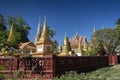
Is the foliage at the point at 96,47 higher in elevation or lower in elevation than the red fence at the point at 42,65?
higher

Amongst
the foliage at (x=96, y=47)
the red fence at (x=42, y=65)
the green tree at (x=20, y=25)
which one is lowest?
the red fence at (x=42, y=65)

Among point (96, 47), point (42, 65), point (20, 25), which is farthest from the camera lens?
point (20, 25)

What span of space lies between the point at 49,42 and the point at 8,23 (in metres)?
32.0

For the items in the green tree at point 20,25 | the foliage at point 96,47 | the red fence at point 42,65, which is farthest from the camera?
the green tree at point 20,25

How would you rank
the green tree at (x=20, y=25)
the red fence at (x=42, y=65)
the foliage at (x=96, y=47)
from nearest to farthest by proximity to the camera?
1. the red fence at (x=42, y=65)
2. the foliage at (x=96, y=47)
3. the green tree at (x=20, y=25)

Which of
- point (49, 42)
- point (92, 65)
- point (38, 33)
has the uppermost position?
point (38, 33)

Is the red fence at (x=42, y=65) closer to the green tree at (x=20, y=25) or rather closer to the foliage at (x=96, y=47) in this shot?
the foliage at (x=96, y=47)

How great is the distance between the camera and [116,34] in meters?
44.4

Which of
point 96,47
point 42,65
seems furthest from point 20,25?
point 42,65

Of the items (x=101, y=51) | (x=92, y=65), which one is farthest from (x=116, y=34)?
(x=92, y=65)

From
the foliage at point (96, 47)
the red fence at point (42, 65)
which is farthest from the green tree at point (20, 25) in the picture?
the red fence at point (42, 65)

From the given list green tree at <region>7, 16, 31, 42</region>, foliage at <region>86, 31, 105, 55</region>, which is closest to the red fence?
foliage at <region>86, 31, 105, 55</region>

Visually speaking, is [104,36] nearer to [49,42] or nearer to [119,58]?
[119,58]

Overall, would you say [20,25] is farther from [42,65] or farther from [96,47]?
[42,65]
